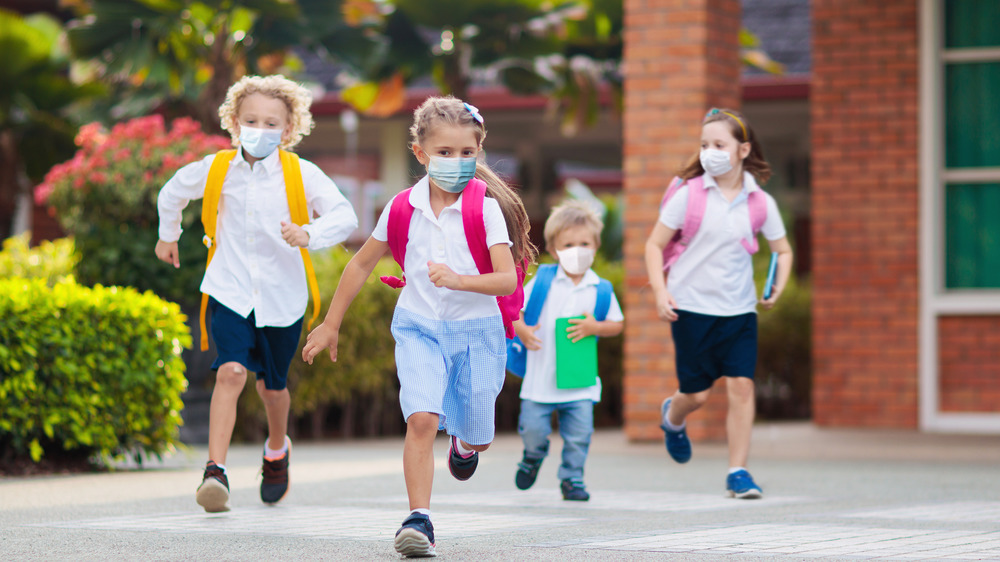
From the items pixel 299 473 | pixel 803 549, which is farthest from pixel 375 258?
pixel 299 473

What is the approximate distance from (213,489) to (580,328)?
1.99 metres

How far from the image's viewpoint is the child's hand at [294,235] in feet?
18.8

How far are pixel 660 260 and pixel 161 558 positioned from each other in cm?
317

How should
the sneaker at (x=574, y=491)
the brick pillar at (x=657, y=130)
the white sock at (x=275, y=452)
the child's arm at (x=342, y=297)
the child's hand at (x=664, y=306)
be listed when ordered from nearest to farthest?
the child's arm at (x=342, y=297), the white sock at (x=275, y=452), the sneaker at (x=574, y=491), the child's hand at (x=664, y=306), the brick pillar at (x=657, y=130)

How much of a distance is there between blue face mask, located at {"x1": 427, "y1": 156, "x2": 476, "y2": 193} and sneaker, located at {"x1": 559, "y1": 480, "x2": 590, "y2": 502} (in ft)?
7.30

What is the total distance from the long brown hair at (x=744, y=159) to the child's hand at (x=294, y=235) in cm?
222

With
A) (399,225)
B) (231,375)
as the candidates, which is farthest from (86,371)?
(399,225)

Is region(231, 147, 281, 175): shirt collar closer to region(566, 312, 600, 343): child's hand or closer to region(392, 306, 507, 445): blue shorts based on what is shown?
region(392, 306, 507, 445): blue shorts

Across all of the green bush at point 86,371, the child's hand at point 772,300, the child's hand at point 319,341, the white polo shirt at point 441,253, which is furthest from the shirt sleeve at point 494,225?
the green bush at point 86,371

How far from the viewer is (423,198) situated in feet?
16.6

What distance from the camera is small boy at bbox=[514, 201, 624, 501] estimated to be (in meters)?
6.83

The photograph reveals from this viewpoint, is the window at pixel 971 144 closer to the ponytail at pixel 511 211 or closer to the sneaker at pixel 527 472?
the sneaker at pixel 527 472

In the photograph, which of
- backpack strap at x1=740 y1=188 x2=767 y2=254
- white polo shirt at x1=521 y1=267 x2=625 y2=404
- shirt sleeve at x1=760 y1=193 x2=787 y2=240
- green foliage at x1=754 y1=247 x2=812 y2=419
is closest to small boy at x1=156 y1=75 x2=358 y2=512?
white polo shirt at x1=521 y1=267 x2=625 y2=404

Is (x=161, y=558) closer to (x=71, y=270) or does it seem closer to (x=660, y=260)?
(x=660, y=260)
